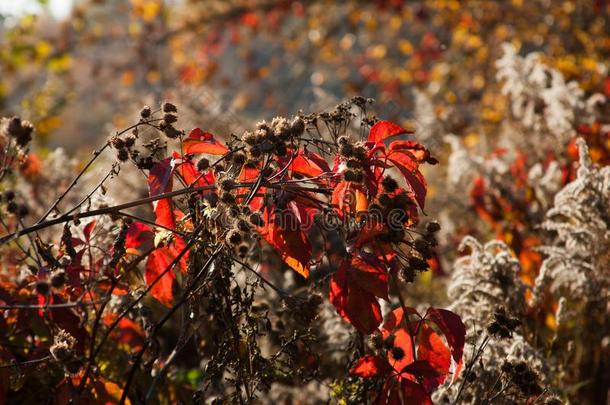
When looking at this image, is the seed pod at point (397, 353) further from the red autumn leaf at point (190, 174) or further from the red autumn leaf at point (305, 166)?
the red autumn leaf at point (190, 174)

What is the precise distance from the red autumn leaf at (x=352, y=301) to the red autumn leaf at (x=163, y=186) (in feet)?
1.29

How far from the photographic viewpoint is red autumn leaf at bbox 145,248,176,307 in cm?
155

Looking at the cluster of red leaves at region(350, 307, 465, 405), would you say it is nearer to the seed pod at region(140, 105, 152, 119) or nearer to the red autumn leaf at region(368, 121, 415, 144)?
the red autumn leaf at region(368, 121, 415, 144)

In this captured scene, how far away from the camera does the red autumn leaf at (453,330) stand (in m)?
1.36

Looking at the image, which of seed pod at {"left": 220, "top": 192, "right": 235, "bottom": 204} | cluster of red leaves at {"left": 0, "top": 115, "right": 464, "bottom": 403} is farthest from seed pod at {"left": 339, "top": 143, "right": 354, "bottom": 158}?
seed pod at {"left": 220, "top": 192, "right": 235, "bottom": 204}

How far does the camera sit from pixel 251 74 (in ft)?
33.8

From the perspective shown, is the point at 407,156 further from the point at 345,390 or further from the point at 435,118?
the point at 435,118

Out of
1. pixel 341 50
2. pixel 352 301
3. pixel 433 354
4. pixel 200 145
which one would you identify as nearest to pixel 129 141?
pixel 200 145

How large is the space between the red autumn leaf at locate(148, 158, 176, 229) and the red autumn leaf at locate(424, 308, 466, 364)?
0.62 m

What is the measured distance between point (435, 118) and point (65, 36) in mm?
6969

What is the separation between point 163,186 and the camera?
1334 mm

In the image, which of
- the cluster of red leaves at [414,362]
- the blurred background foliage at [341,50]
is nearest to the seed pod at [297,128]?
the cluster of red leaves at [414,362]

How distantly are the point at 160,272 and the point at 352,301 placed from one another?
19.6 inches

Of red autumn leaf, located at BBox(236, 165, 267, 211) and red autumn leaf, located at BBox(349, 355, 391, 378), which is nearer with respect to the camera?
red autumn leaf, located at BBox(349, 355, 391, 378)
